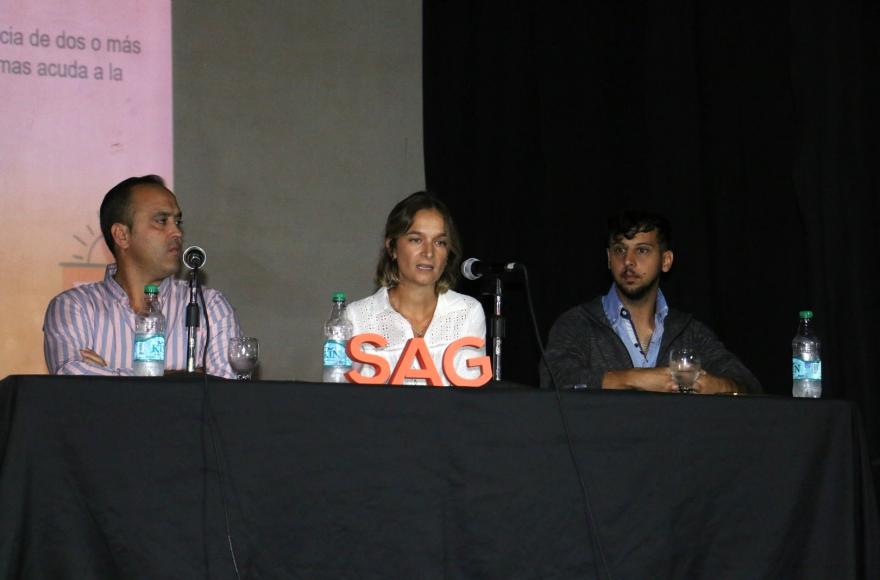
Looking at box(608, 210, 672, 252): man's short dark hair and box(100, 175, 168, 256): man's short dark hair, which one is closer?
box(100, 175, 168, 256): man's short dark hair

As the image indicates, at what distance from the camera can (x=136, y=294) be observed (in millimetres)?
3049

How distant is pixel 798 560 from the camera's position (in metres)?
2.13

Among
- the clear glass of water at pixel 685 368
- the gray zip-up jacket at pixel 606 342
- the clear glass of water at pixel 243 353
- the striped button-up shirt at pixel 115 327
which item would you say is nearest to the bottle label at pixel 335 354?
the clear glass of water at pixel 243 353

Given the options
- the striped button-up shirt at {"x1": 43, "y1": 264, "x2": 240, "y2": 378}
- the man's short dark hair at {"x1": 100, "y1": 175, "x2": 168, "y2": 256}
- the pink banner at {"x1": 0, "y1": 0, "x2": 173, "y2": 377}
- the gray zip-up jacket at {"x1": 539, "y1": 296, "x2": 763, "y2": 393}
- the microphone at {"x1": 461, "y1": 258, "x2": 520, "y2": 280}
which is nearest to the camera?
the microphone at {"x1": 461, "y1": 258, "x2": 520, "y2": 280}

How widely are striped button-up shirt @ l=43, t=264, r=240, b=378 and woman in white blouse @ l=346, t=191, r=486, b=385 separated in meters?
0.41

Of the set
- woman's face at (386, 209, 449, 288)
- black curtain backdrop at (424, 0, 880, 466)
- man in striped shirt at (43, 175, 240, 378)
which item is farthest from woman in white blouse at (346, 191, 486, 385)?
black curtain backdrop at (424, 0, 880, 466)

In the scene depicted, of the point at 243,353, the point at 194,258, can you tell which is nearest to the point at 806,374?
the point at 243,353

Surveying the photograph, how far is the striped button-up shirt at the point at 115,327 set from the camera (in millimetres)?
2809

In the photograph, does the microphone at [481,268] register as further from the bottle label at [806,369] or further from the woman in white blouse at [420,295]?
the bottle label at [806,369]

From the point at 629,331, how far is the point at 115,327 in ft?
5.58

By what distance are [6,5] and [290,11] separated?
1.05 m

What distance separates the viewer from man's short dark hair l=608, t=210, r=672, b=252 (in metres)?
3.47

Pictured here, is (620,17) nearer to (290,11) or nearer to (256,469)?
(290,11)

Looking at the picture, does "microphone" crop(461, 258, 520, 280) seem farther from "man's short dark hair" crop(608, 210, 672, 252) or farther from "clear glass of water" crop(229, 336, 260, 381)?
"man's short dark hair" crop(608, 210, 672, 252)
